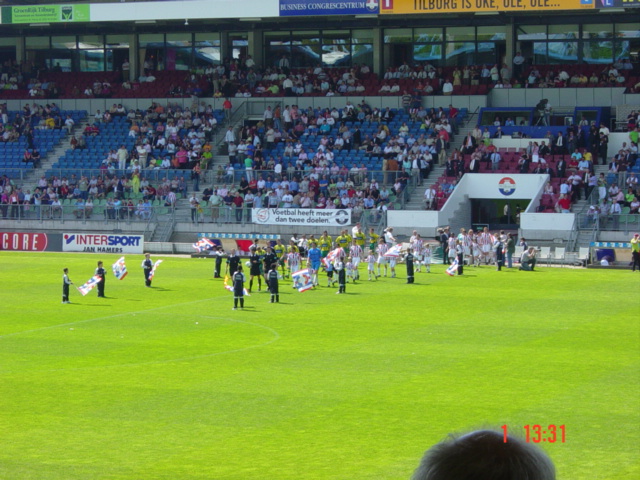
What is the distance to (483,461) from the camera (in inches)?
89.3

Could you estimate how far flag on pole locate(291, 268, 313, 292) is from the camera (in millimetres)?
A: 35094

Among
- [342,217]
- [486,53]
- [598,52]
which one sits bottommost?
[342,217]

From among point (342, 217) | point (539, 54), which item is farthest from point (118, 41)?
point (539, 54)

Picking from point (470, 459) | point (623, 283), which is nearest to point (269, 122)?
point (623, 283)

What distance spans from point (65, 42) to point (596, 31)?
109 ft

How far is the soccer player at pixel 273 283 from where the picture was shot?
1259 inches

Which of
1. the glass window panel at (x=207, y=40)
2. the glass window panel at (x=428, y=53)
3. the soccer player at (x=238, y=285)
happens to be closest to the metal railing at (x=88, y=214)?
the glass window panel at (x=207, y=40)

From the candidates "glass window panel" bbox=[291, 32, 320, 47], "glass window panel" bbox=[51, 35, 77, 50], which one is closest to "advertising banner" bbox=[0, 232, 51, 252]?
"glass window panel" bbox=[51, 35, 77, 50]

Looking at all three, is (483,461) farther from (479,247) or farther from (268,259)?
(479,247)

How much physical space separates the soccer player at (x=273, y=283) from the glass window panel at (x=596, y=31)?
3181 cm

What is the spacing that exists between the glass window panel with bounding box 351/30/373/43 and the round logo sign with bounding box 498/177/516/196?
16.2m

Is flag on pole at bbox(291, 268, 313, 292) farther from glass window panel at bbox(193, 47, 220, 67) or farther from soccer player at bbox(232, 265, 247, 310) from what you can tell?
glass window panel at bbox(193, 47, 220, 67)

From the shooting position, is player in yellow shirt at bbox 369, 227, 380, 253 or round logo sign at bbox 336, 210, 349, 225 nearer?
player in yellow shirt at bbox 369, 227, 380, 253

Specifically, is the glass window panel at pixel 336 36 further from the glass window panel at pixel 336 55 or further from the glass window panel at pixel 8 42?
the glass window panel at pixel 8 42
